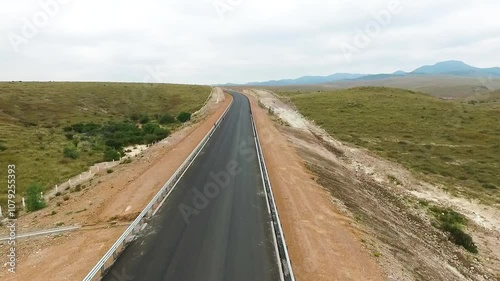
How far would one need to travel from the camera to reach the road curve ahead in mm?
10844

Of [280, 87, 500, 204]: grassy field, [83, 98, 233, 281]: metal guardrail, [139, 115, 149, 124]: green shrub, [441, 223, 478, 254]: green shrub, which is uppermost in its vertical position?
[139, 115, 149, 124]: green shrub

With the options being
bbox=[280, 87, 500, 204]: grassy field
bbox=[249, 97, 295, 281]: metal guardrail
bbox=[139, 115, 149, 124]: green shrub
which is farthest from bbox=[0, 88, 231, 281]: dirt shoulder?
bbox=[139, 115, 149, 124]: green shrub

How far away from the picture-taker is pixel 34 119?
65375mm

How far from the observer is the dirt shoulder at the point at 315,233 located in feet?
38.3

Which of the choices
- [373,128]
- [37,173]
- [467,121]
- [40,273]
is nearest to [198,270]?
[40,273]

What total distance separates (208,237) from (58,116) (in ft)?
224

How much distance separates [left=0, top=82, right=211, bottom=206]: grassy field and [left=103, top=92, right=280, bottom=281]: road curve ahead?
681 inches

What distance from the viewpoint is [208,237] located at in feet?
43.4

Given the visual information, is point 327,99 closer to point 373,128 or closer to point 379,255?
point 373,128

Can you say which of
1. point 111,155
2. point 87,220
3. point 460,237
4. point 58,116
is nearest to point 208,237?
point 87,220

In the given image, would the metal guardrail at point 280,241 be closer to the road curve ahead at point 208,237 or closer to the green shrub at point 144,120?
the road curve ahead at point 208,237

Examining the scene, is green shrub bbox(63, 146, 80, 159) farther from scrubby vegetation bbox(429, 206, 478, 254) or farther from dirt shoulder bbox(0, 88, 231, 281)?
scrubby vegetation bbox(429, 206, 478, 254)

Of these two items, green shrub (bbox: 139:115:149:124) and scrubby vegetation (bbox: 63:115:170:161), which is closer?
scrubby vegetation (bbox: 63:115:170:161)

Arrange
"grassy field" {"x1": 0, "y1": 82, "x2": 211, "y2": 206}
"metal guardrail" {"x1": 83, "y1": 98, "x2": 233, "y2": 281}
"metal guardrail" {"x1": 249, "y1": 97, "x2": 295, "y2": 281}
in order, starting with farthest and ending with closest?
1. "grassy field" {"x1": 0, "y1": 82, "x2": 211, "y2": 206}
2. "metal guardrail" {"x1": 249, "y1": 97, "x2": 295, "y2": 281}
3. "metal guardrail" {"x1": 83, "y1": 98, "x2": 233, "y2": 281}
